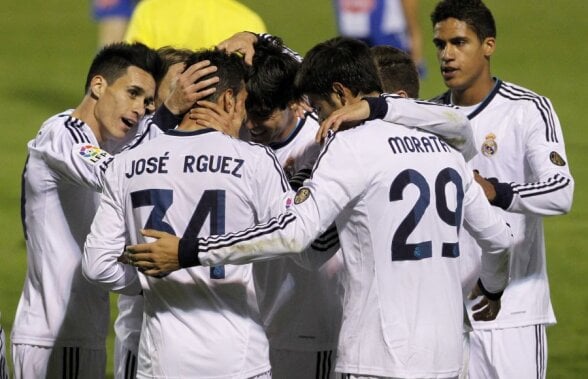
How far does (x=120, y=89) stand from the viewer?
20.0ft

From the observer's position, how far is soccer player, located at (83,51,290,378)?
195 inches

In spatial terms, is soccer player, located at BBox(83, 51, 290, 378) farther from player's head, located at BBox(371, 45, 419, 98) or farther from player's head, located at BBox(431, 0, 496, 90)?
player's head, located at BBox(431, 0, 496, 90)

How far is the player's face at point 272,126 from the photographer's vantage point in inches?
227

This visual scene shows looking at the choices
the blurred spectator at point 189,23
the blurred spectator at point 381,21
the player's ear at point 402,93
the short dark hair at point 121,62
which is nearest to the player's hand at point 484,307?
the player's ear at point 402,93

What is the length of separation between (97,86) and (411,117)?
5.34 feet

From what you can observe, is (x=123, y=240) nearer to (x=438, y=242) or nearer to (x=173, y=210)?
(x=173, y=210)

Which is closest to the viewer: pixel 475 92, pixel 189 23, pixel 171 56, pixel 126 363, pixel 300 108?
pixel 300 108

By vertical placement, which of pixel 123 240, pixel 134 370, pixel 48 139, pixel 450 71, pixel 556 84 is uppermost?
pixel 556 84

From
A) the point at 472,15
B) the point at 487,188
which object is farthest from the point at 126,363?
the point at 472,15

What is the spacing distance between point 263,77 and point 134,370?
1.39 m

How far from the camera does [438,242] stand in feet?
16.5

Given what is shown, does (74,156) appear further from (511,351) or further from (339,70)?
(511,351)

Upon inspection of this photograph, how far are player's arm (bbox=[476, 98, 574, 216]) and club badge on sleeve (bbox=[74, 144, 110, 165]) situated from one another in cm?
152

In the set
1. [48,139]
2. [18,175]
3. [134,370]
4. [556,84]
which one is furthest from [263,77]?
[556,84]
